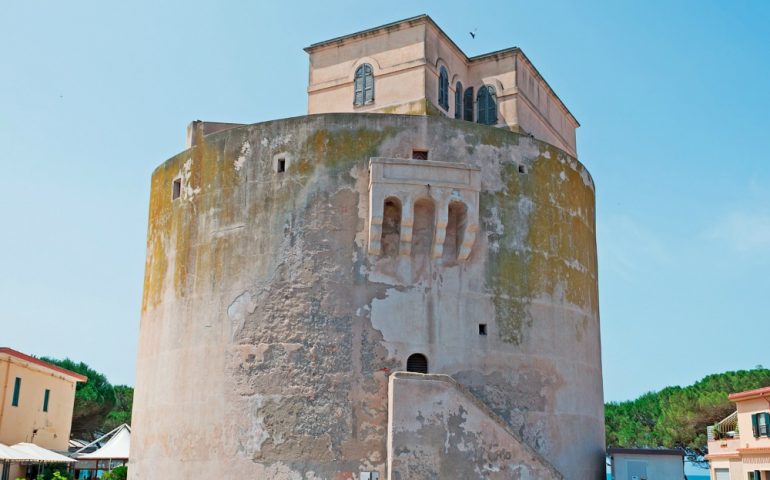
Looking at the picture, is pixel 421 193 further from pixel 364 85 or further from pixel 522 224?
pixel 364 85

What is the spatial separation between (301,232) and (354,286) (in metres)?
1.62

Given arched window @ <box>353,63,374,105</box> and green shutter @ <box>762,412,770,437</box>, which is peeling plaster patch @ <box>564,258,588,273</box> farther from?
green shutter @ <box>762,412,770,437</box>

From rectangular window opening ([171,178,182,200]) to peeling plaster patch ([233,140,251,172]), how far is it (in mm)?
1815

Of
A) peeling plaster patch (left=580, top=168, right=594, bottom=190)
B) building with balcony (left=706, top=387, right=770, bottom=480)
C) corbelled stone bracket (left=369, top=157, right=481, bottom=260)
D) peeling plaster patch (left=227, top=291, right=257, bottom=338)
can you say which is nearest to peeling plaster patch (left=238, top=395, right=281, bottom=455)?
peeling plaster patch (left=227, top=291, right=257, bottom=338)

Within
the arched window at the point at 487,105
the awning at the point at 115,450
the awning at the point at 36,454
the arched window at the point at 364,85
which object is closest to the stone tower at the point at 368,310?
the arched window at the point at 487,105

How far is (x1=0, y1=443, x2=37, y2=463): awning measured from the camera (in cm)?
2542

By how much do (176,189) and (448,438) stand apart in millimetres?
8748

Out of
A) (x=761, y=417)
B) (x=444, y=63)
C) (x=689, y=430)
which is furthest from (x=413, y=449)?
(x=689, y=430)

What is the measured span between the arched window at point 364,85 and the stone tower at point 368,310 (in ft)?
18.3

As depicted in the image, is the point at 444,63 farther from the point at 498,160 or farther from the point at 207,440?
the point at 207,440

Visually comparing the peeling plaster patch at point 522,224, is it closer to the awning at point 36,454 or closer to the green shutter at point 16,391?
the awning at point 36,454

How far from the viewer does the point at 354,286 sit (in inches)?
688

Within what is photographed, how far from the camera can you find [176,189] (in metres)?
20.1

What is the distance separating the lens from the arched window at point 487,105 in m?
25.2
